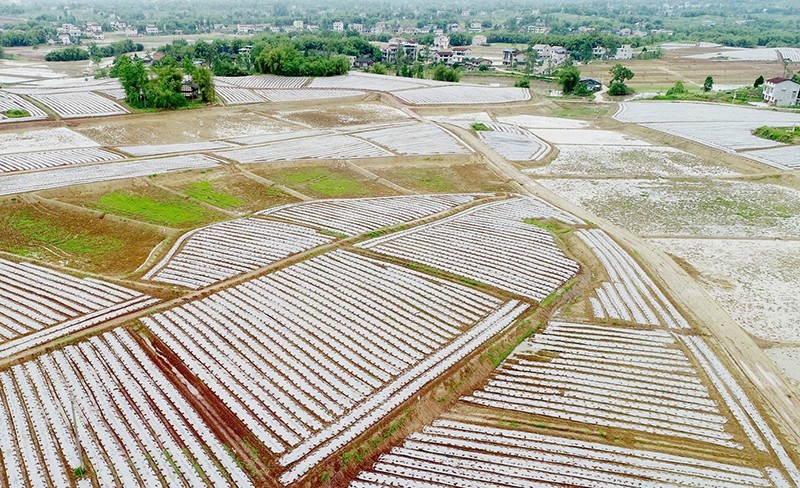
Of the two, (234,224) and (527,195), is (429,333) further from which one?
(527,195)

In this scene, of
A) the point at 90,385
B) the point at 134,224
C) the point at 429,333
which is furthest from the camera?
the point at 134,224

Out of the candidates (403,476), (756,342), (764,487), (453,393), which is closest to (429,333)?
(453,393)

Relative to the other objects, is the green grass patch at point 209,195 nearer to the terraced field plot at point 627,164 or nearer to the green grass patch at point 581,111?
the terraced field plot at point 627,164

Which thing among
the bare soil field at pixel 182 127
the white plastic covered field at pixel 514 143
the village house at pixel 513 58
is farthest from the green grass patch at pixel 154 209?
the village house at pixel 513 58

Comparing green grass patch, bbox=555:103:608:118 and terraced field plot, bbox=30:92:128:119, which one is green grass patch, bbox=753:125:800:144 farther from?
terraced field plot, bbox=30:92:128:119

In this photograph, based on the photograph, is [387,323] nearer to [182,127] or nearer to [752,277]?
[752,277]

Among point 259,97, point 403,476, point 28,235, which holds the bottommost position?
point 403,476
